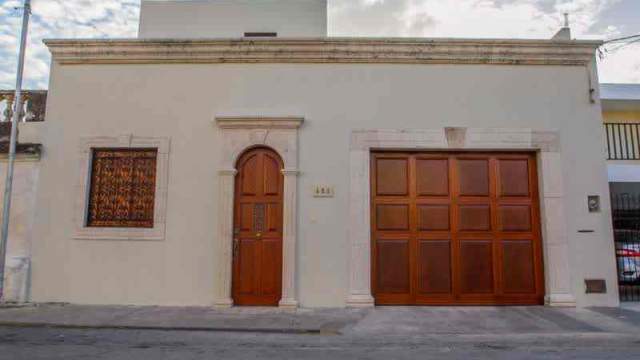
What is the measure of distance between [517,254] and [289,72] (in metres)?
5.12

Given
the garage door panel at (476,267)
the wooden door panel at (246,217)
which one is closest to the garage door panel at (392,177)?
the garage door panel at (476,267)

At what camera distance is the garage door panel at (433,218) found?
7.76m

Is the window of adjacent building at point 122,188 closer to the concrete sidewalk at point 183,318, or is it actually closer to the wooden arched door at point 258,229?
the concrete sidewalk at point 183,318

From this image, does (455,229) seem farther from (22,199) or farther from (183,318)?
(22,199)

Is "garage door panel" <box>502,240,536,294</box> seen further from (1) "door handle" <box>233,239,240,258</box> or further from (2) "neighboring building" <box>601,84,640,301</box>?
(1) "door handle" <box>233,239,240,258</box>

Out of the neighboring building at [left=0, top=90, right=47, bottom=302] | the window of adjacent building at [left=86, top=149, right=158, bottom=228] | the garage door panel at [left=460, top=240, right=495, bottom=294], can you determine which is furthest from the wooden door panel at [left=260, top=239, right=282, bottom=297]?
the neighboring building at [left=0, top=90, right=47, bottom=302]

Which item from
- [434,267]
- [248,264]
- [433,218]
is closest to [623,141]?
[433,218]

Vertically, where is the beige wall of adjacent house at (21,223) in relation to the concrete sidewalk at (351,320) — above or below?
above

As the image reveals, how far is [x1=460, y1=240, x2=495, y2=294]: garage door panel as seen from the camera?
761cm

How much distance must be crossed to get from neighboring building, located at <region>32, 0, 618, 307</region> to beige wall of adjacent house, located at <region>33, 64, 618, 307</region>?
28mm

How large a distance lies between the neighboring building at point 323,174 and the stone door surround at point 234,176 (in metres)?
0.03

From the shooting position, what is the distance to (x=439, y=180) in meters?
7.88

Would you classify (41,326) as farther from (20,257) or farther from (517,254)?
(517,254)

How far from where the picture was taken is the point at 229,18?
11305mm
